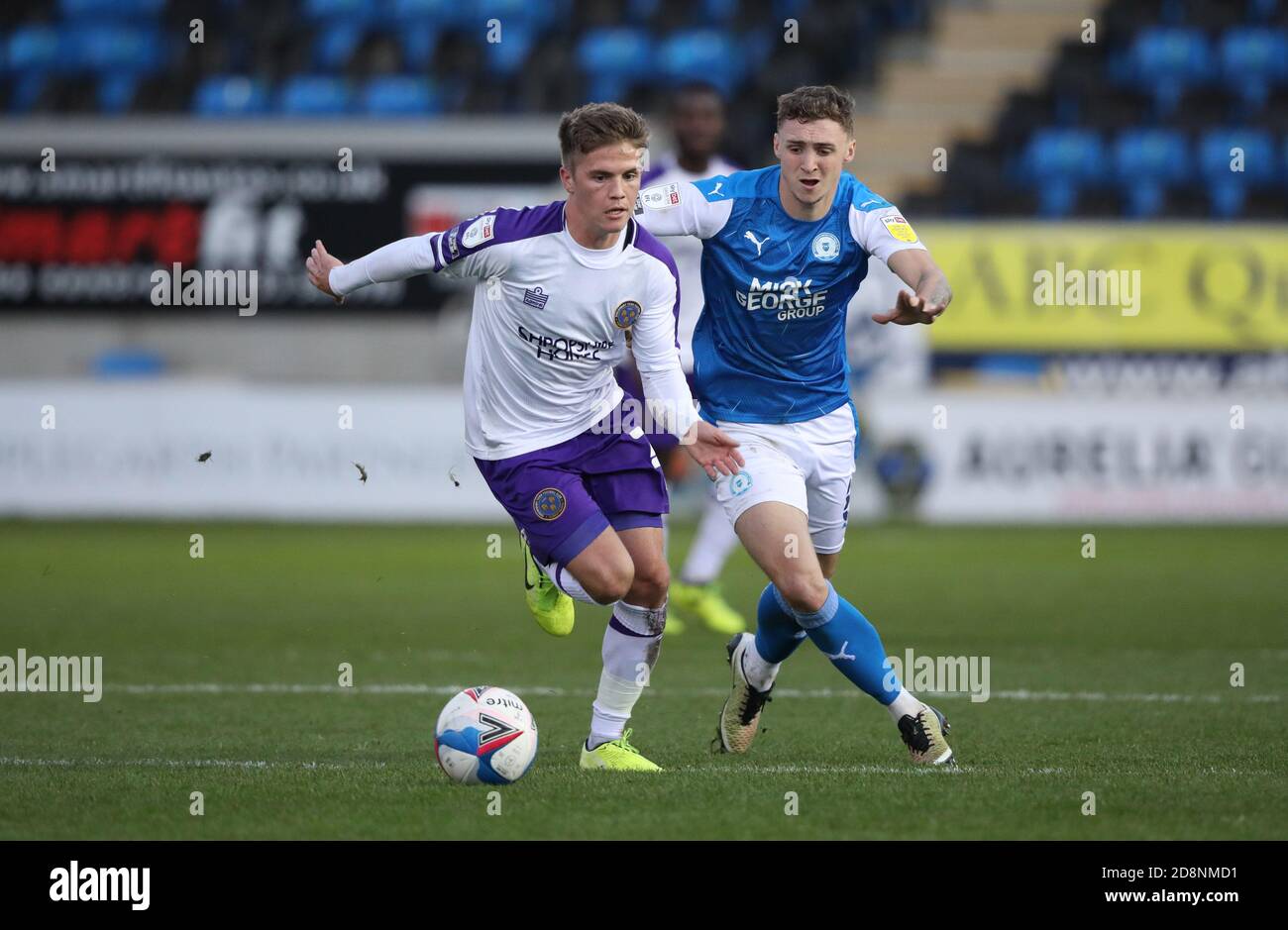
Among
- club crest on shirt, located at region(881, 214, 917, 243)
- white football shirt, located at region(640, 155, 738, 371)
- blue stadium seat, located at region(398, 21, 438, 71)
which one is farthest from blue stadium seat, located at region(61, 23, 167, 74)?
club crest on shirt, located at region(881, 214, 917, 243)

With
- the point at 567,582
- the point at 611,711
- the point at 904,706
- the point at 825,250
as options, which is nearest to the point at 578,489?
the point at 567,582

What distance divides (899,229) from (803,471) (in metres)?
0.91

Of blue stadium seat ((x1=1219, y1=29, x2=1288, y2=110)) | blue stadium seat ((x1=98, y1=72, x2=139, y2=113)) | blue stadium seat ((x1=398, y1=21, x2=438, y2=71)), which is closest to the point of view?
blue stadium seat ((x1=1219, y1=29, x2=1288, y2=110))

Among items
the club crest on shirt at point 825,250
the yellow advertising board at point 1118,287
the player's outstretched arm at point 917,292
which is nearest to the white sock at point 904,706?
the player's outstretched arm at point 917,292

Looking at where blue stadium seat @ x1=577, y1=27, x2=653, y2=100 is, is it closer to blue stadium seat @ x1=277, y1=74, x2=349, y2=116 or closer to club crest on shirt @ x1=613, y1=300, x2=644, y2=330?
blue stadium seat @ x1=277, y1=74, x2=349, y2=116

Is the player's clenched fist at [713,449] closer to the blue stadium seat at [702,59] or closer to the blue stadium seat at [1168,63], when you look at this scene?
the blue stadium seat at [702,59]

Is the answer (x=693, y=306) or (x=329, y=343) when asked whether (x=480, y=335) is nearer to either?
(x=693, y=306)

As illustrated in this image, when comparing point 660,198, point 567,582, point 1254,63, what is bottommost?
point 567,582

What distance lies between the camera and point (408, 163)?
797 inches

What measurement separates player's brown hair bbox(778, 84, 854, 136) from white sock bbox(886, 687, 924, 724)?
1938mm

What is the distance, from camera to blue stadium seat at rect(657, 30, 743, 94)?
70.5 feet

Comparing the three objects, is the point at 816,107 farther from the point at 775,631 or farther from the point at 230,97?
the point at 230,97

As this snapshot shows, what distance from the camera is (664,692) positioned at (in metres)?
8.20
